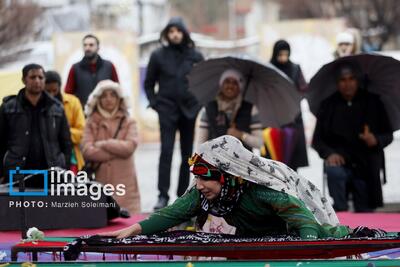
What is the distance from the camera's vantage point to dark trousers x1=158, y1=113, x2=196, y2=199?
13.8 metres

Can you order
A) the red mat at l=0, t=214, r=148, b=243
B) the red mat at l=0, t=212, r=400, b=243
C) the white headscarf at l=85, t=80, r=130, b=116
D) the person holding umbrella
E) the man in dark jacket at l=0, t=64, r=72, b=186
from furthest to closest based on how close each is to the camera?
the person holding umbrella → the white headscarf at l=85, t=80, r=130, b=116 → the man in dark jacket at l=0, t=64, r=72, b=186 → the red mat at l=0, t=212, r=400, b=243 → the red mat at l=0, t=214, r=148, b=243

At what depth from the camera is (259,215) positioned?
7652 millimetres

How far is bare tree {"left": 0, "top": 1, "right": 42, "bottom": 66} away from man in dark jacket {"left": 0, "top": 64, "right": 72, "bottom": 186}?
26.5 meters

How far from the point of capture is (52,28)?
150 feet

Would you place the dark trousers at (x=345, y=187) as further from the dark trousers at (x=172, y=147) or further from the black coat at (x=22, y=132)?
the black coat at (x=22, y=132)

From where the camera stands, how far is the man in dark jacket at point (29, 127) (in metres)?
11.2

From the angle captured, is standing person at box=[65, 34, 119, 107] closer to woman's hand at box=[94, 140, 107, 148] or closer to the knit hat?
woman's hand at box=[94, 140, 107, 148]

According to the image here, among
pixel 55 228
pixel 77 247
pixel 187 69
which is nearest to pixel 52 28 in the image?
pixel 187 69

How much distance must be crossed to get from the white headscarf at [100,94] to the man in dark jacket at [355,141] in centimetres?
203

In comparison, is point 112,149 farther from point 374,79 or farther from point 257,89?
point 374,79

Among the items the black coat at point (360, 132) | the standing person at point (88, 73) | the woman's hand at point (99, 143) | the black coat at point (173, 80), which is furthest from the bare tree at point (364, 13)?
the woman's hand at point (99, 143)

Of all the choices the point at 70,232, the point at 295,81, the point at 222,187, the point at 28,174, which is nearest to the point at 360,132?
the point at 295,81

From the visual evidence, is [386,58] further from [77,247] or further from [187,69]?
[77,247]

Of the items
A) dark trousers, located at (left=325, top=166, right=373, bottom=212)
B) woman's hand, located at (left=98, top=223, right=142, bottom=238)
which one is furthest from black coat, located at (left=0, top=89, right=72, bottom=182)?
woman's hand, located at (left=98, top=223, right=142, bottom=238)
